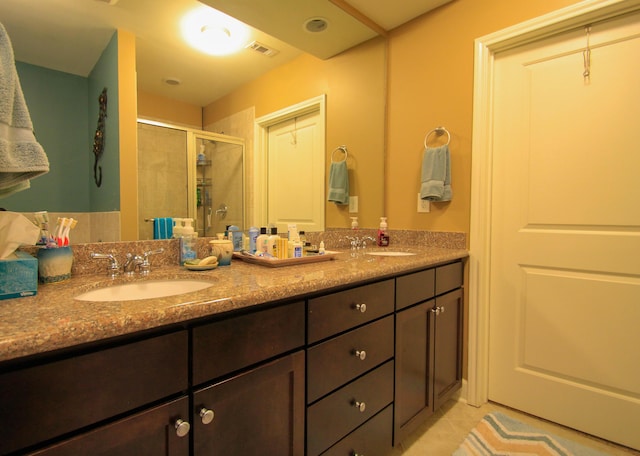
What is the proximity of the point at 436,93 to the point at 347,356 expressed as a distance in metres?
1.60

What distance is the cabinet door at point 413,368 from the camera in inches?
52.0

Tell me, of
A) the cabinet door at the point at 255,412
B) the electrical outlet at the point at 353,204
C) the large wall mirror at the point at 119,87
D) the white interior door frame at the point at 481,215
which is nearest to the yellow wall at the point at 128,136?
the large wall mirror at the point at 119,87

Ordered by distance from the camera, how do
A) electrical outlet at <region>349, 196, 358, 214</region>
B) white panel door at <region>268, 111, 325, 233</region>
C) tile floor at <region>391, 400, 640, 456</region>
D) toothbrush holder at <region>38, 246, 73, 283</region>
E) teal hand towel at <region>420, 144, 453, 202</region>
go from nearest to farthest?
1. toothbrush holder at <region>38, 246, 73, 283</region>
2. tile floor at <region>391, 400, 640, 456</region>
3. white panel door at <region>268, 111, 325, 233</region>
4. teal hand towel at <region>420, 144, 453, 202</region>
5. electrical outlet at <region>349, 196, 358, 214</region>

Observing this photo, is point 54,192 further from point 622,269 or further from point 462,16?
point 622,269

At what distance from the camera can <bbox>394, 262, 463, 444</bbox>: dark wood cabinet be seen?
4.39 feet

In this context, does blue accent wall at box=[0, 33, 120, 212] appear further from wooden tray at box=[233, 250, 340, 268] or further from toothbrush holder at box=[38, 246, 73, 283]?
wooden tray at box=[233, 250, 340, 268]

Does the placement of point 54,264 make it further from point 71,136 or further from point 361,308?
point 361,308

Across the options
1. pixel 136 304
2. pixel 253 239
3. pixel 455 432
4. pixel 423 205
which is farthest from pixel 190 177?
pixel 455 432

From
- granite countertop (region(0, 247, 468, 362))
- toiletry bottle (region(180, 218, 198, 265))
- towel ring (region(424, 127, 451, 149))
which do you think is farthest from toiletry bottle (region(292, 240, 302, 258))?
towel ring (region(424, 127, 451, 149))

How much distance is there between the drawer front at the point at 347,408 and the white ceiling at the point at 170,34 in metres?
1.26

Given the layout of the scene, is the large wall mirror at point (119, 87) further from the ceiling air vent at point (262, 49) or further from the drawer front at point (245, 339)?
the drawer front at point (245, 339)

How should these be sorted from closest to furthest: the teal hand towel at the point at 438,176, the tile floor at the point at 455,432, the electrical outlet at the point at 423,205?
1. the tile floor at the point at 455,432
2. the teal hand towel at the point at 438,176
3. the electrical outlet at the point at 423,205

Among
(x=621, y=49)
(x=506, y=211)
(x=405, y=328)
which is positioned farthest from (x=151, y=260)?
(x=621, y=49)

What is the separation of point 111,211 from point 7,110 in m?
0.43
